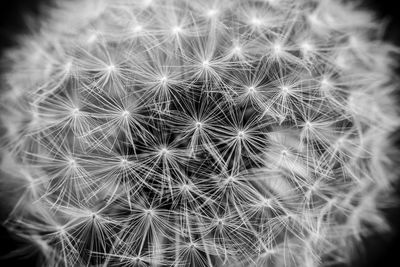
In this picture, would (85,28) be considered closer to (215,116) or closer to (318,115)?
(215,116)

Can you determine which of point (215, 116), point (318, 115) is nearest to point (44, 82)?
point (215, 116)

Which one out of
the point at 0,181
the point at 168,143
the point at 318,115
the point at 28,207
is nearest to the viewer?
the point at 168,143

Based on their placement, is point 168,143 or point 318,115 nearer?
point 168,143

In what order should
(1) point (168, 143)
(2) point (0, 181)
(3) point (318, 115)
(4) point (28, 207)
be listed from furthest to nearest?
1. (2) point (0, 181)
2. (4) point (28, 207)
3. (3) point (318, 115)
4. (1) point (168, 143)

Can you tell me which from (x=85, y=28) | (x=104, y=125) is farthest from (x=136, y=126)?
(x=85, y=28)

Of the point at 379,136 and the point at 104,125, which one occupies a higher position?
the point at 379,136

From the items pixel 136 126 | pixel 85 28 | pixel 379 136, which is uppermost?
pixel 85 28
